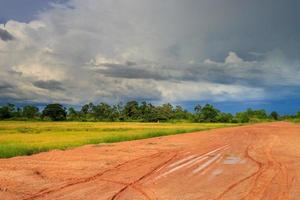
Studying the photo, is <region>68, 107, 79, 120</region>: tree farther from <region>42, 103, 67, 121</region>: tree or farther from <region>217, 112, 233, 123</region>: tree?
<region>217, 112, 233, 123</region>: tree

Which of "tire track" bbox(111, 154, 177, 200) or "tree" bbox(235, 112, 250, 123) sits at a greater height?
"tree" bbox(235, 112, 250, 123)

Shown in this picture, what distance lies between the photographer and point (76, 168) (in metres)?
13.4

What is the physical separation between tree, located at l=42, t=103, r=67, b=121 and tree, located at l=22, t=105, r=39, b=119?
273 inches

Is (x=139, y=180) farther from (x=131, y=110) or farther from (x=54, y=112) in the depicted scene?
(x=131, y=110)

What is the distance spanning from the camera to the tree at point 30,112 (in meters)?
129

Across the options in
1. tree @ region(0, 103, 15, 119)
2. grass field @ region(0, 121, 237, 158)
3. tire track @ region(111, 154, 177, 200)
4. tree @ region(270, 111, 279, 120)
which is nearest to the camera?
tire track @ region(111, 154, 177, 200)

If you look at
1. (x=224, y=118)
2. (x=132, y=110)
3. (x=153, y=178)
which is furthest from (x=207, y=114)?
(x=153, y=178)

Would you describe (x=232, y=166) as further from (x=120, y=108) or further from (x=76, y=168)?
(x=120, y=108)

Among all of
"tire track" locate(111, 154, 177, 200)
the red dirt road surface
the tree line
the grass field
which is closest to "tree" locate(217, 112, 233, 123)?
the tree line

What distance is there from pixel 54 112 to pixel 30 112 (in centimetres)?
1233

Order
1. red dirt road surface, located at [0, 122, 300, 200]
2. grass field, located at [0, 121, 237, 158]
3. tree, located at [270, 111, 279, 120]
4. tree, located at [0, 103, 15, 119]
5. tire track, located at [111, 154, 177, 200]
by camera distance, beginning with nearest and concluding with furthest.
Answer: tire track, located at [111, 154, 177, 200] → red dirt road surface, located at [0, 122, 300, 200] → grass field, located at [0, 121, 237, 158] → tree, located at [0, 103, 15, 119] → tree, located at [270, 111, 279, 120]

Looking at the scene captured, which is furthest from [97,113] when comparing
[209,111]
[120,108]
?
[209,111]

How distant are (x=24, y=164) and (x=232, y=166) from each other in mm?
7960

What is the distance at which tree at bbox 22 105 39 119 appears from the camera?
129 metres
